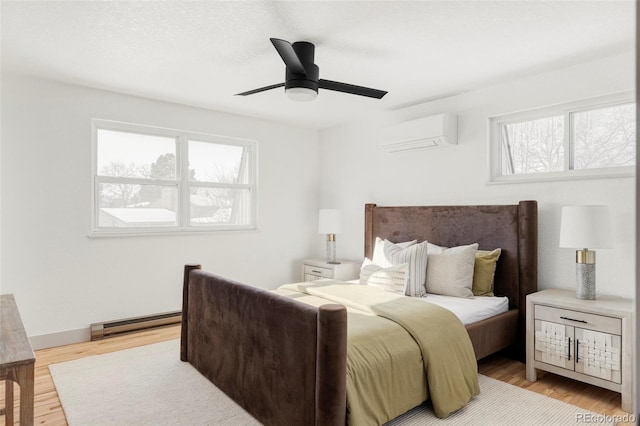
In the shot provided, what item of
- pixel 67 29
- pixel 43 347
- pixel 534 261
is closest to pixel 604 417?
pixel 534 261

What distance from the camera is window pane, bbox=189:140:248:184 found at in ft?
15.1

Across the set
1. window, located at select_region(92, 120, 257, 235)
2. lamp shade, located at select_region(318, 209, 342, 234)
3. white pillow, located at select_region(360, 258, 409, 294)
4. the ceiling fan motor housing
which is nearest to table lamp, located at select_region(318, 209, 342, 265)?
lamp shade, located at select_region(318, 209, 342, 234)

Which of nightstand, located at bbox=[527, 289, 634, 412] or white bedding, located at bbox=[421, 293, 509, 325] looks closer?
nightstand, located at bbox=[527, 289, 634, 412]

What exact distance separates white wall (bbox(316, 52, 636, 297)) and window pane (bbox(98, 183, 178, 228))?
2.16 m

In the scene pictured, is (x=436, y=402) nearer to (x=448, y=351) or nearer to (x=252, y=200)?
(x=448, y=351)

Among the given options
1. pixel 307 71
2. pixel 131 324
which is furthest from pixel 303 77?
pixel 131 324

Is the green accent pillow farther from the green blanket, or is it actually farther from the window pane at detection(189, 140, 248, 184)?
the window pane at detection(189, 140, 248, 184)

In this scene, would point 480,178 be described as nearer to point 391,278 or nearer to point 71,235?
point 391,278

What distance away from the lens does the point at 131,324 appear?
4031 mm

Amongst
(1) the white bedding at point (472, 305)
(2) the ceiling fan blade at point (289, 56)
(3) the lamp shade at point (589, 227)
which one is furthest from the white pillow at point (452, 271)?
(2) the ceiling fan blade at point (289, 56)

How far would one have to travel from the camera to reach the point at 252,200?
5.06 metres

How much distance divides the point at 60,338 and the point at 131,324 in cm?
61

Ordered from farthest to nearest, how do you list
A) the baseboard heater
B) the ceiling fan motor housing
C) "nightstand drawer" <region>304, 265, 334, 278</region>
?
"nightstand drawer" <region>304, 265, 334, 278</region> < the baseboard heater < the ceiling fan motor housing

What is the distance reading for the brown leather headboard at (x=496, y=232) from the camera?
3.28 m
